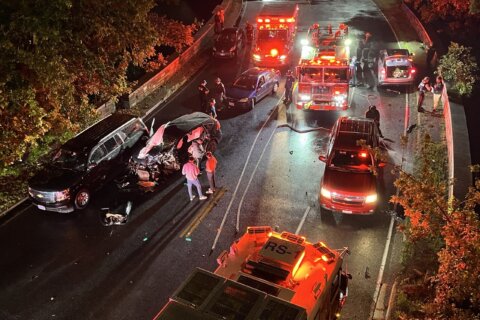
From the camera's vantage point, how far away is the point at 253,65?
26.0 meters

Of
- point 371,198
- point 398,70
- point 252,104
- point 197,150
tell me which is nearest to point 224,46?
point 252,104

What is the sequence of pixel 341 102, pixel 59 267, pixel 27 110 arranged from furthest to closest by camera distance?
pixel 341 102 < pixel 27 110 < pixel 59 267

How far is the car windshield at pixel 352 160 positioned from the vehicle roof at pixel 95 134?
7.76m

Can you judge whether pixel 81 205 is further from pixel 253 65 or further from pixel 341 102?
pixel 253 65

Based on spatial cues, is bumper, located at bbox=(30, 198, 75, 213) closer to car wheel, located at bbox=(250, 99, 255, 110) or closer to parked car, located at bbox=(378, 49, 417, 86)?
car wheel, located at bbox=(250, 99, 255, 110)

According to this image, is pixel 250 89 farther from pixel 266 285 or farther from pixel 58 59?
pixel 266 285

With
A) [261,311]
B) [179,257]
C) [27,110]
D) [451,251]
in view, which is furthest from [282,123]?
[261,311]

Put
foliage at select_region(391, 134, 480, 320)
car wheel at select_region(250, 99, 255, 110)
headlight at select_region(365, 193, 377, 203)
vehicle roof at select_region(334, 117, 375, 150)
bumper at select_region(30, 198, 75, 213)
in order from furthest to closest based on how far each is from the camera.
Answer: car wheel at select_region(250, 99, 255, 110), vehicle roof at select_region(334, 117, 375, 150), bumper at select_region(30, 198, 75, 213), headlight at select_region(365, 193, 377, 203), foliage at select_region(391, 134, 480, 320)

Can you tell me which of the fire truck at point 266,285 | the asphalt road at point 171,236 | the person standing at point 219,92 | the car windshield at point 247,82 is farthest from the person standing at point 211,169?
the car windshield at point 247,82

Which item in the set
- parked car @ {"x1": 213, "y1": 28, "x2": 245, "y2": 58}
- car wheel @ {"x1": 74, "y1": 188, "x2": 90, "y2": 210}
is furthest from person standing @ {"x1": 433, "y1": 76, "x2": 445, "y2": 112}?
car wheel @ {"x1": 74, "y1": 188, "x2": 90, "y2": 210}

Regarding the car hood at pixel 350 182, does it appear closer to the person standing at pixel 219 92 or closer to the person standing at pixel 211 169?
the person standing at pixel 211 169

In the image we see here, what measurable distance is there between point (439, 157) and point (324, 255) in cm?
874

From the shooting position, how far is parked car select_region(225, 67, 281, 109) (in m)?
20.8

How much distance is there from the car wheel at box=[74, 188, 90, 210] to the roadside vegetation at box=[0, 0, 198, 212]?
226 cm
